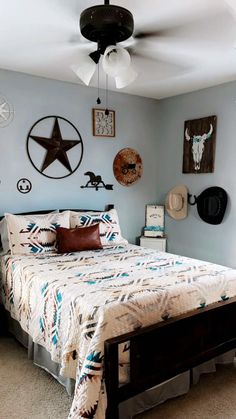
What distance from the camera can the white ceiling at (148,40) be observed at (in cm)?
209

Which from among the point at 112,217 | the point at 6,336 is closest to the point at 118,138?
the point at 112,217

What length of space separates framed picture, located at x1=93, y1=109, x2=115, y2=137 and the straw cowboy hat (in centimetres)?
111

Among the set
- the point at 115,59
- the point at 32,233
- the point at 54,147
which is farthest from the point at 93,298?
the point at 54,147

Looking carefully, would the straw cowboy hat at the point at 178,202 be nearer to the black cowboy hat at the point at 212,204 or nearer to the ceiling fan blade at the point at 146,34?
the black cowboy hat at the point at 212,204

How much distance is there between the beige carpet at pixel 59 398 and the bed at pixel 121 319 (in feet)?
0.71

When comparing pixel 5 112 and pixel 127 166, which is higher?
pixel 5 112

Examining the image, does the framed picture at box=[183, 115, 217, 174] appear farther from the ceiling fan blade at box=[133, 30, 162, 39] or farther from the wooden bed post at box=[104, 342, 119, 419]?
the wooden bed post at box=[104, 342, 119, 419]

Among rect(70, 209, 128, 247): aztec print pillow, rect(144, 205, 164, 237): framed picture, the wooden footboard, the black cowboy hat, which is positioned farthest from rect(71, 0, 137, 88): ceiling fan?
rect(144, 205, 164, 237): framed picture

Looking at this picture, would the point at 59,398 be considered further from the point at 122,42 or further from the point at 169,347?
the point at 122,42

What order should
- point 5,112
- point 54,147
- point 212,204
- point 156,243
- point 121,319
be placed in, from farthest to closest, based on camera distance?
point 156,243
point 212,204
point 54,147
point 5,112
point 121,319

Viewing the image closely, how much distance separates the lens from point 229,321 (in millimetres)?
2270

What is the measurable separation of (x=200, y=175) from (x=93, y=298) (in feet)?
8.60

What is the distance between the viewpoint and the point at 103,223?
3.66 meters

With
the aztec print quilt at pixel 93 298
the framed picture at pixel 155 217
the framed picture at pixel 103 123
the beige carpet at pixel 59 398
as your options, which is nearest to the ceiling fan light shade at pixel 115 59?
the aztec print quilt at pixel 93 298
